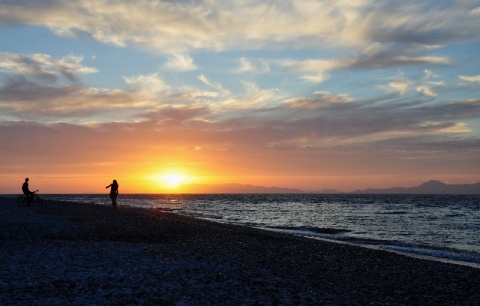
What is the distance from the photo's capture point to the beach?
11250 millimetres

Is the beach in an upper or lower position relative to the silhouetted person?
lower

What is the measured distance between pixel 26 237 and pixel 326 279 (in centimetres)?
1643

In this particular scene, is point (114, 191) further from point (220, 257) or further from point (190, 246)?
point (220, 257)

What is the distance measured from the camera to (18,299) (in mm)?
10242

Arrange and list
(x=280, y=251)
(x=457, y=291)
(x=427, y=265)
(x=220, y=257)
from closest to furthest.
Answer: (x=457, y=291) → (x=220, y=257) → (x=427, y=265) → (x=280, y=251)

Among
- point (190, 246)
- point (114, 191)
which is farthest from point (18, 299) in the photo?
point (114, 191)

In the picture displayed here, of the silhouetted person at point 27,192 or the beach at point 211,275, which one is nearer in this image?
the beach at point 211,275

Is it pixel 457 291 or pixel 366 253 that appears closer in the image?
pixel 457 291

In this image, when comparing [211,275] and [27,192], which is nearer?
[211,275]

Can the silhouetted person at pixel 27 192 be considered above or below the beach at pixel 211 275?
above

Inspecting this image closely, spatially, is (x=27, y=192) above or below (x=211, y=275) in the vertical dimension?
above

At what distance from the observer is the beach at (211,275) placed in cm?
1125

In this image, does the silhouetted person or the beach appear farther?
the silhouetted person

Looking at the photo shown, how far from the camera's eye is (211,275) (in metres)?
14.1
